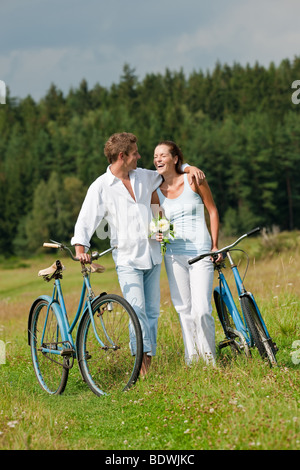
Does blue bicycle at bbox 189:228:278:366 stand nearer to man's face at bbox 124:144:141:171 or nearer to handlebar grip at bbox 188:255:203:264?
handlebar grip at bbox 188:255:203:264

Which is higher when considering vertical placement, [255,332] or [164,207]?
[164,207]

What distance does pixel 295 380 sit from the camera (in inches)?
207

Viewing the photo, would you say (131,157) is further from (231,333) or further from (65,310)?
(231,333)

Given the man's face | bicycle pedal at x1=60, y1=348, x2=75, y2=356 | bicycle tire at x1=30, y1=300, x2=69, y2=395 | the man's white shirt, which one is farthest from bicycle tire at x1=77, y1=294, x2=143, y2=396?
the man's face

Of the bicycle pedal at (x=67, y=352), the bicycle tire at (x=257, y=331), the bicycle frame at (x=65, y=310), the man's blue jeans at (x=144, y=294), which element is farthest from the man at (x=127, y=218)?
the bicycle tire at (x=257, y=331)

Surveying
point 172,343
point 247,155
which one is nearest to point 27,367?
point 172,343

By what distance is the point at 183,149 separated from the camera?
91.9 metres

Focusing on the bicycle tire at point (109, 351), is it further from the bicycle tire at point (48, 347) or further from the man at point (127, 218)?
the bicycle tire at point (48, 347)

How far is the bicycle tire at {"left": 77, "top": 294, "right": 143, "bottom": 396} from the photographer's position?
5.70 metres

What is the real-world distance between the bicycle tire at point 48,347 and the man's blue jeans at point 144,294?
82cm

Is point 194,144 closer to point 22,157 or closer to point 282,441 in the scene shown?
point 22,157

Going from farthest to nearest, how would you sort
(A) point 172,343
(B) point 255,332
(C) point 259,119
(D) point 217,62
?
1. (D) point 217,62
2. (C) point 259,119
3. (A) point 172,343
4. (B) point 255,332

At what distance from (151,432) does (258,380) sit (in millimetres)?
1034

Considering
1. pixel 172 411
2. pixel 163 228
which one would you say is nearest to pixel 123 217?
pixel 163 228
